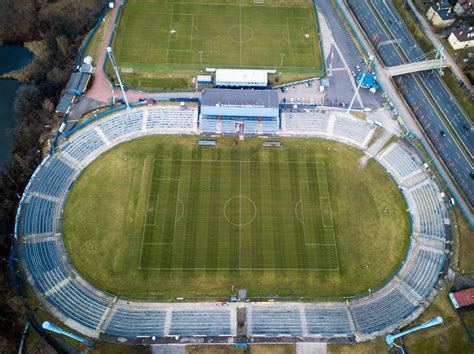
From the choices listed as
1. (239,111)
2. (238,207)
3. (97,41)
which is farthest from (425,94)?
(97,41)

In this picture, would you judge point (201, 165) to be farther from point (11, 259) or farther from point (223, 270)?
point (11, 259)

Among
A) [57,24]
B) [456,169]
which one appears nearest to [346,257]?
[456,169]

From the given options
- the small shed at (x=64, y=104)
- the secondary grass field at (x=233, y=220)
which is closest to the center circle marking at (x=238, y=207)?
the secondary grass field at (x=233, y=220)

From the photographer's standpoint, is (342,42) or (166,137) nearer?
(166,137)

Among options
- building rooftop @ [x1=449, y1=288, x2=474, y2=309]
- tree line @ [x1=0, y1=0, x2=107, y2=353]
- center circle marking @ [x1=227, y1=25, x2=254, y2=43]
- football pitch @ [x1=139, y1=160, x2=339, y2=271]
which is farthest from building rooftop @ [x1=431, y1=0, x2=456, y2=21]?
tree line @ [x1=0, y1=0, x2=107, y2=353]

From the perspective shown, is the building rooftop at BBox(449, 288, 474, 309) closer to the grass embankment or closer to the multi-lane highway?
the multi-lane highway

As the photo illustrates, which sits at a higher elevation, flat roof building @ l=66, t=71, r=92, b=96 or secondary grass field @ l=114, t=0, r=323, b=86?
secondary grass field @ l=114, t=0, r=323, b=86

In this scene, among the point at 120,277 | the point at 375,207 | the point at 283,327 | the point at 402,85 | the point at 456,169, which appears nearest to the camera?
the point at 283,327
